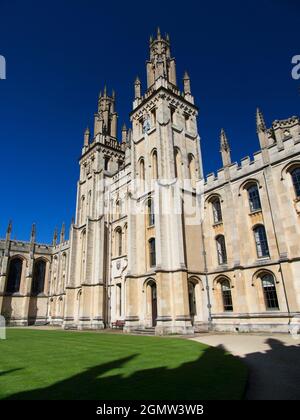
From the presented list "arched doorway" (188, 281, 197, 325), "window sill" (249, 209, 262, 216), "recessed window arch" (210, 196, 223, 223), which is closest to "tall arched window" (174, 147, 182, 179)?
"recessed window arch" (210, 196, 223, 223)

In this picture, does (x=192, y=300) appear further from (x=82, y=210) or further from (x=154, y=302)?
(x=82, y=210)

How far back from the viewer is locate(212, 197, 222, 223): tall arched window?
88.6 feet

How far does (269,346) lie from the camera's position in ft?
44.7

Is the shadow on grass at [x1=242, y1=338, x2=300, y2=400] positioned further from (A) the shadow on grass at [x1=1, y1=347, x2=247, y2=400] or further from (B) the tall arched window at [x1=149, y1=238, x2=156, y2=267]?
(B) the tall arched window at [x1=149, y1=238, x2=156, y2=267]

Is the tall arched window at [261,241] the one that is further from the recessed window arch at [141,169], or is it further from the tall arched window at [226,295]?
the recessed window arch at [141,169]

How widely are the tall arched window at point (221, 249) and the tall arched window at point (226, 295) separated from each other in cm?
186

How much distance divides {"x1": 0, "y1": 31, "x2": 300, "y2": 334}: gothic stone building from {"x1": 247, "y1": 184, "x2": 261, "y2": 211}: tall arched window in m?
0.09

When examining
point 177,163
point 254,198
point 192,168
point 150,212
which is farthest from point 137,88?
point 254,198

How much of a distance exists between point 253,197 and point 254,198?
140mm

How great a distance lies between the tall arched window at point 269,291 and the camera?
21.1 m

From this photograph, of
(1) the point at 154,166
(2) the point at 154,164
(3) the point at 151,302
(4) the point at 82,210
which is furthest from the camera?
(4) the point at 82,210

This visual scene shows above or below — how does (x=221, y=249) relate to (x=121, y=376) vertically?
above

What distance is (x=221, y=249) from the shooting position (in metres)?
26.1

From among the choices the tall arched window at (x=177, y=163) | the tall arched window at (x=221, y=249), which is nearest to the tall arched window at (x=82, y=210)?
the tall arched window at (x=177, y=163)
